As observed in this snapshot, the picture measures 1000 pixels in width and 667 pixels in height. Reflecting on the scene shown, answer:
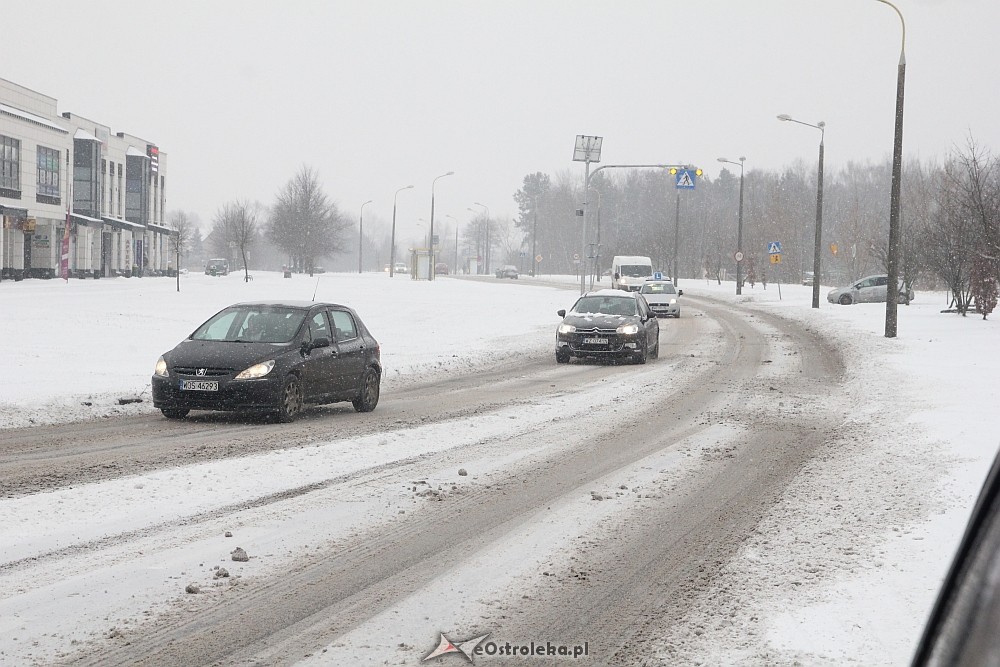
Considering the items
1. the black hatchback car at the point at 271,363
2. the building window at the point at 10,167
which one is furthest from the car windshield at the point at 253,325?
the building window at the point at 10,167

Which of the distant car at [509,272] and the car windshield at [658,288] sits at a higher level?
the distant car at [509,272]

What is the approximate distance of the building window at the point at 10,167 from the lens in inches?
2274

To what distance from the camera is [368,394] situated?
13.9 meters

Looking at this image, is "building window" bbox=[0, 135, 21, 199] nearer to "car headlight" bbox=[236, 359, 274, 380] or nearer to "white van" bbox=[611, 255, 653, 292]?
"white van" bbox=[611, 255, 653, 292]

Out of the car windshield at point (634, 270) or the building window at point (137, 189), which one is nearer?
the car windshield at point (634, 270)

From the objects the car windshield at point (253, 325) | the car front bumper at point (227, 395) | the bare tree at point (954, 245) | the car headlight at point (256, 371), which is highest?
the bare tree at point (954, 245)

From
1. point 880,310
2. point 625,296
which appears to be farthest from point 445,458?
point 880,310

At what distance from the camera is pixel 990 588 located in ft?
2.86

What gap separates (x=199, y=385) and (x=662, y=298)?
30.3 meters

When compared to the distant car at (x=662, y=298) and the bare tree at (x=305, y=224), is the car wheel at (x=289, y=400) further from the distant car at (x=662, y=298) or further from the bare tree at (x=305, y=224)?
the bare tree at (x=305, y=224)

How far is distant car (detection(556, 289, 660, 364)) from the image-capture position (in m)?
21.9

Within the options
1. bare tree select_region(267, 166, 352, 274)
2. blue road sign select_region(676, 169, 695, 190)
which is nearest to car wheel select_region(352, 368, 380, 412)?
blue road sign select_region(676, 169, 695, 190)

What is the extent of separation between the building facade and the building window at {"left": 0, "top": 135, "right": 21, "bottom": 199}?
0.18ft

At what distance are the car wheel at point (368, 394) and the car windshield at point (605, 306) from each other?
31.3ft
